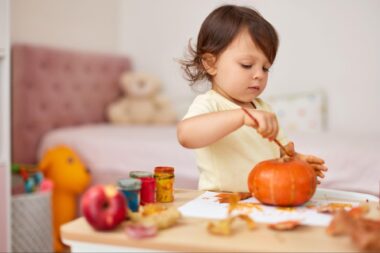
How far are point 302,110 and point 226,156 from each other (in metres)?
1.77

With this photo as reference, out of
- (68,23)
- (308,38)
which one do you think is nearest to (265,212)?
(308,38)

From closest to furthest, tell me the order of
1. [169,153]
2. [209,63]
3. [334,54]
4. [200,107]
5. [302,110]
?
[200,107]
[209,63]
[169,153]
[334,54]
[302,110]

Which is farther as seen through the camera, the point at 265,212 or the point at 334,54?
the point at 334,54

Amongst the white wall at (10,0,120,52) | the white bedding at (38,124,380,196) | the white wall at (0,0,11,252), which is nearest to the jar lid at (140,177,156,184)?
the white wall at (0,0,11,252)

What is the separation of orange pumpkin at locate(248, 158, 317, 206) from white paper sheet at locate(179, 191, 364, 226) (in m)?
0.01

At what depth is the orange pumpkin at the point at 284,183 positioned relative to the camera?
2.72 ft

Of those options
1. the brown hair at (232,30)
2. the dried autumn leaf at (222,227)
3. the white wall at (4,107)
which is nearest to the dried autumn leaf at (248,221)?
the dried autumn leaf at (222,227)

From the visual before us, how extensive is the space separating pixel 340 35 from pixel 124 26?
1342 mm

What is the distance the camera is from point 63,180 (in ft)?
7.70

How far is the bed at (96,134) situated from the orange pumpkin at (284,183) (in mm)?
1220

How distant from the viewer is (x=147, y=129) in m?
2.79

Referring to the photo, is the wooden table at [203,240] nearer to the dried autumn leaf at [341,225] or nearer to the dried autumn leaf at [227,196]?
the dried autumn leaf at [341,225]

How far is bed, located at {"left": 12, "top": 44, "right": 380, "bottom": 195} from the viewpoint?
6.72ft

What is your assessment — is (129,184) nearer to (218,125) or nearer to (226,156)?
(218,125)
